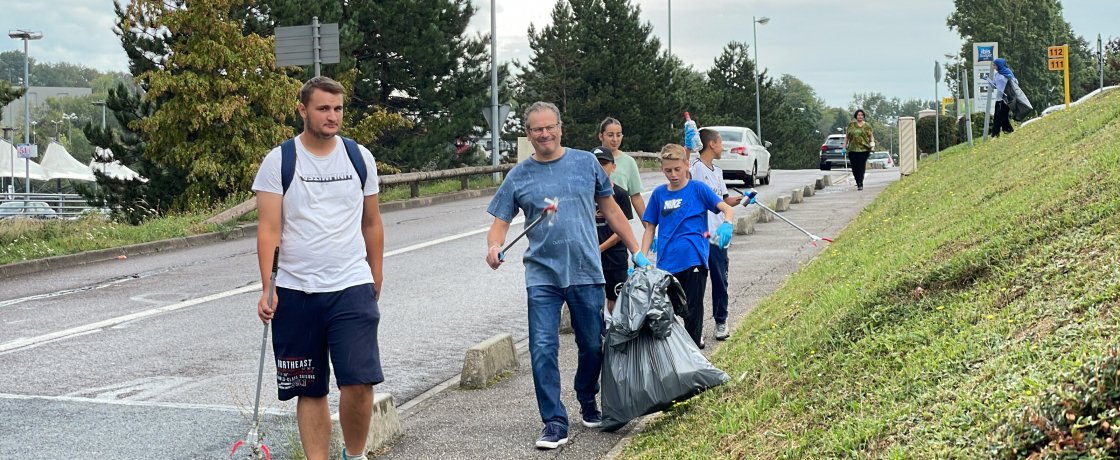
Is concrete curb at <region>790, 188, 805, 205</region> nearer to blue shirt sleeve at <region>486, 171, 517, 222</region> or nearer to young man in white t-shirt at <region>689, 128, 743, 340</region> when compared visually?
young man in white t-shirt at <region>689, 128, 743, 340</region>

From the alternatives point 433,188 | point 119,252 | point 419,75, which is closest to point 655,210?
point 119,252

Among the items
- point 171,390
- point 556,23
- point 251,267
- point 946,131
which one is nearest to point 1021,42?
point 556,23

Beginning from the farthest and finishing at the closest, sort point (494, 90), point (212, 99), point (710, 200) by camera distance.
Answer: point (494, 90)
point (212, 99)
point (710, 200)

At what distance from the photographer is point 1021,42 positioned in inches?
3703

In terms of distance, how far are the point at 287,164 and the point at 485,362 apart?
3080 mm

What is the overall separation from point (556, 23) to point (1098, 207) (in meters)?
48.1

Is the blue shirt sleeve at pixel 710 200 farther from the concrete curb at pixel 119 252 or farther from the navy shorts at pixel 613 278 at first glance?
the concrete curb at pixel 119 252

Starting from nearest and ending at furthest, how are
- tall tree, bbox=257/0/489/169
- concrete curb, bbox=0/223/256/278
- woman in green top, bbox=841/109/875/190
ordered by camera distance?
concrete curb, bbox=0/223/256/278
woman in green top, bbox=841/109/875/190
tall tree, bbox=257/0/489/169

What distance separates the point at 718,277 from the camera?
29.6 feet

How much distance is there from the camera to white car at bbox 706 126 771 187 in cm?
2889

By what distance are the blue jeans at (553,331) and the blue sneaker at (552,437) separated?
0.03m

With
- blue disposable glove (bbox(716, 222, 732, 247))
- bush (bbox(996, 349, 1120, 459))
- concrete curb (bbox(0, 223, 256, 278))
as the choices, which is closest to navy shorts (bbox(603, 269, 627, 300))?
blue disposable glove (bbox(716, 222, 732, 247))

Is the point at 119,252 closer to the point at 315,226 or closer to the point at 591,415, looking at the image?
the point at 591,415

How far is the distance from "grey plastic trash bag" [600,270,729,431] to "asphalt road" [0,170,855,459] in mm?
1739
